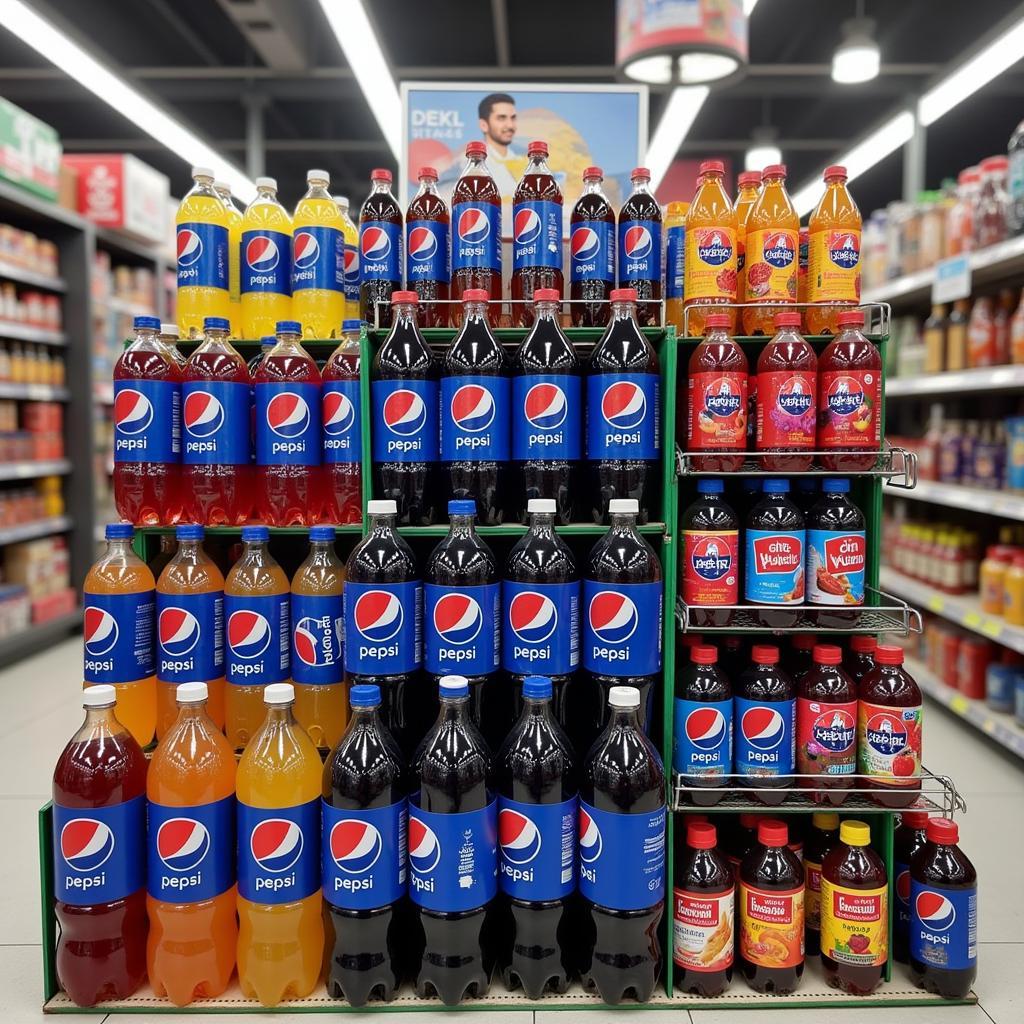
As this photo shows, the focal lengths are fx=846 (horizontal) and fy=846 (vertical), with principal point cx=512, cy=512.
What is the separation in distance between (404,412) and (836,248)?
1206mm

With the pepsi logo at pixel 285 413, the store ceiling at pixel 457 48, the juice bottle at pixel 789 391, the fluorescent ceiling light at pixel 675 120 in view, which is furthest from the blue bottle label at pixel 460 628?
the store ceiling at pixel 457 48

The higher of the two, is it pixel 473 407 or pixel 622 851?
pixel 473 407

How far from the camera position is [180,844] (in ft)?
6.49

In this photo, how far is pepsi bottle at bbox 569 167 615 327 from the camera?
7.67 ft

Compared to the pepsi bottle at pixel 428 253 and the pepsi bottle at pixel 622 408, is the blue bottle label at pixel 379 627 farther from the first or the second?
A: the pepsi bottle at pixel 428 253

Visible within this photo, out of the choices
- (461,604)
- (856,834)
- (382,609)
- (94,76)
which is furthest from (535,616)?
(94,76)

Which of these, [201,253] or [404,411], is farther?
[201,253]

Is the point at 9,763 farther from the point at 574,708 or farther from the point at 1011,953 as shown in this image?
the point at 1011,953

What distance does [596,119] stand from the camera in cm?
306

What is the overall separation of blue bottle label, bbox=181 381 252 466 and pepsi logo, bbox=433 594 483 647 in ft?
2.45

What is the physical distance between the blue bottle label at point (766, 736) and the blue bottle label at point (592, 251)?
1.21 meters

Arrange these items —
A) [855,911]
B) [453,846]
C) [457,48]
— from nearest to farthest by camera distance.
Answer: [453,846] → [855,911] → [457,48]

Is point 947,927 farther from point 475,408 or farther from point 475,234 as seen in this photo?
point 475,234

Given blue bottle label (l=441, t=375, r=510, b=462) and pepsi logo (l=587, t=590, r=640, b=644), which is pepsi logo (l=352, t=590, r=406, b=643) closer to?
blue bottle label (l=441, t=375, r=510, b=462)
